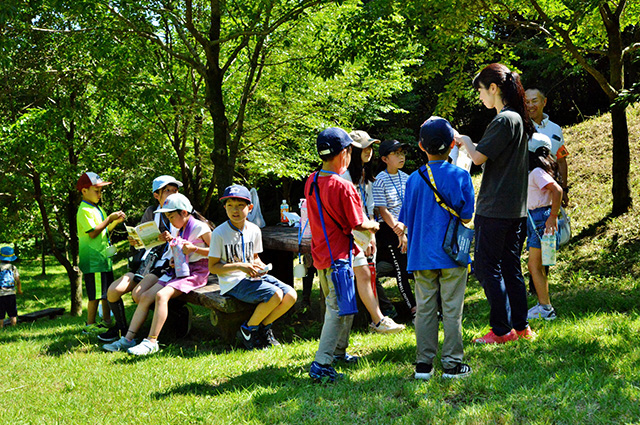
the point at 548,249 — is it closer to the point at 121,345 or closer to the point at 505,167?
the point at 505,167

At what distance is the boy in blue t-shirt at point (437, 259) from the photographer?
3.67m

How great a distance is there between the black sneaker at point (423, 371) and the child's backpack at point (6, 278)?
1002 cm

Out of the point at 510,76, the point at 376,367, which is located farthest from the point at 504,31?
the point at 376,367

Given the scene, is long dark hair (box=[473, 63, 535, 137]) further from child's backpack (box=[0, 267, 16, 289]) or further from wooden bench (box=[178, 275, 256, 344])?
child's backpack (box=[0, 267, 16, 289])

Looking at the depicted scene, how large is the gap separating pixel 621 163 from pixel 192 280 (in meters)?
6.61

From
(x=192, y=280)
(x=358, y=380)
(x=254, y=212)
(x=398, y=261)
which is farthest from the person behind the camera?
(x=254, y=212)

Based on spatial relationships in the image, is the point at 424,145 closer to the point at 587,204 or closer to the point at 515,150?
the point at 515,150

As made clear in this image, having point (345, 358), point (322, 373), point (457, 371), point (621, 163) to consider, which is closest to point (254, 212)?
point (345, 358)

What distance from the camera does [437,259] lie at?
12.0 feet

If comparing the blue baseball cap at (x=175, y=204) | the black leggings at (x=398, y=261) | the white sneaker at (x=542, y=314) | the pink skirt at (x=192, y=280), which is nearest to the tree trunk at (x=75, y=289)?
the pink skirt at (x=192, y=280)

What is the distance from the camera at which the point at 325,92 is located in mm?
12203

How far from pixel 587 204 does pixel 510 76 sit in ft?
20.4

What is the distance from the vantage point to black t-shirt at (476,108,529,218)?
402 cm

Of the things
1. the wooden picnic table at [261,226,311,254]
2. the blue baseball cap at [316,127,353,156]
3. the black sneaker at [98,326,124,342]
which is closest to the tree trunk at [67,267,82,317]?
the black sneaker at [98,326,124,342]
